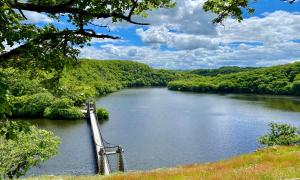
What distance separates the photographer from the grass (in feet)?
43.4

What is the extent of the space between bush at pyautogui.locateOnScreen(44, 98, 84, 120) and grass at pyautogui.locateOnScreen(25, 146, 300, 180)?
84832mm

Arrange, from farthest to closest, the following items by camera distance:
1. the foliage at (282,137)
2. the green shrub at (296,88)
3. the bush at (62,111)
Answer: the green shrub at (296,88), the bush at (62,111), the foliage at (282,137)

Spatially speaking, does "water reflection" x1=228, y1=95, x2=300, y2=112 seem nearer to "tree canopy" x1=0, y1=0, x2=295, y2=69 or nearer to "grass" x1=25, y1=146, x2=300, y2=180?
"grass" x1=25, y1=146, x2=300, y2=180

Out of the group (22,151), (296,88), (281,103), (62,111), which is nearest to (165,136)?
(22,151)

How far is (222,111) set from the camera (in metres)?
117

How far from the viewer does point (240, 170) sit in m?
15.8

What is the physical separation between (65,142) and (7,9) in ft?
208

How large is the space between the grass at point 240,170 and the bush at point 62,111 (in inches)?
3340

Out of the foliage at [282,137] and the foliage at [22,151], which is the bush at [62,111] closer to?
the foliage at [22,151]

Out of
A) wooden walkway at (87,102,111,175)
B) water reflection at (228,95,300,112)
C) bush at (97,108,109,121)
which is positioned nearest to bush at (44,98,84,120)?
wooden walkway at (87,102,111,175)

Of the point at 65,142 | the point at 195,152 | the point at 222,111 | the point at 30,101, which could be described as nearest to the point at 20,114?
the point at 30,101

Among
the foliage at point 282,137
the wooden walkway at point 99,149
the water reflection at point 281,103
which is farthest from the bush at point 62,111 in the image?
the foliage at point 282,137

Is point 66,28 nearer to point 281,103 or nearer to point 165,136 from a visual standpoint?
point 165,136

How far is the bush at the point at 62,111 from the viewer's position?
10638 centimetres
